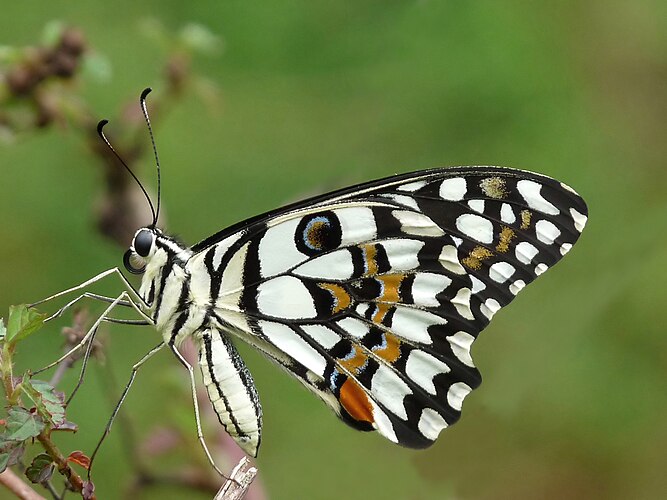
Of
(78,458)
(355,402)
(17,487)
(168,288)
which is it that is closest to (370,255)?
(355,402)

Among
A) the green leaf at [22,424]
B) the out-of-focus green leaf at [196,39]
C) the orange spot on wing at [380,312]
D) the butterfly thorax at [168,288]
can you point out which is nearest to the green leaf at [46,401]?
the green leaf at [22,424]

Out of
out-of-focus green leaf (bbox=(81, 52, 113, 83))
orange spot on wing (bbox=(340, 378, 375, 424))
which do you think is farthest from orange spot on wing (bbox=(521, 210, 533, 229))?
out-of-focus green leaf (bbox=(81, 52, 113, 83))

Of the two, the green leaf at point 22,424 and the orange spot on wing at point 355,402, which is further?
the orange spot on wing at point 355,402

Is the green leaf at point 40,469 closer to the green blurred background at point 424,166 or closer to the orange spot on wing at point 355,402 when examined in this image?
the orange spot on wing at point 355,402

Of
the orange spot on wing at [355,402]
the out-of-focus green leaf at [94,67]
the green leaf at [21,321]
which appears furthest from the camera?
the out-of-focus green leaf at [94,67]

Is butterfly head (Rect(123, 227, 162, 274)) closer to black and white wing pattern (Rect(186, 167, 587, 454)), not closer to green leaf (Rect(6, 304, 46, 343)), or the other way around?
black and white wing pattern (Rect(186, 167, 587, 454))

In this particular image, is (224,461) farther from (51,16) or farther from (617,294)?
(51,16)

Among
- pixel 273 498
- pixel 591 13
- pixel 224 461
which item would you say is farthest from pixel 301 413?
pixel 591 13
